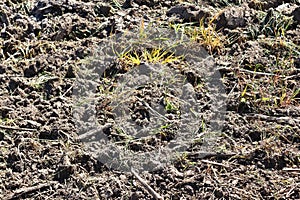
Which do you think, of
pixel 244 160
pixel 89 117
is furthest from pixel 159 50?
pixel 244 160

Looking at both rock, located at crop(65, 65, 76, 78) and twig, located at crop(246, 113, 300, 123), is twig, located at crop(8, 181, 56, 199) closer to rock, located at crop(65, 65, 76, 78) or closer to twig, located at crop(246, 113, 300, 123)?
rock, located at crop(65, 65, 76, 78)

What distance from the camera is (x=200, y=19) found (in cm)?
356

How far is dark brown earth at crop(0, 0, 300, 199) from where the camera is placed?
9.12 ft

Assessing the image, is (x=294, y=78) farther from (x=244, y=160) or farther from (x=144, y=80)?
(x=144, y=80)

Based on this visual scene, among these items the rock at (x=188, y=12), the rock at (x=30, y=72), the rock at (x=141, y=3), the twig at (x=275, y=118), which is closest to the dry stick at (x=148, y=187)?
the twig at (x=275, y=118)

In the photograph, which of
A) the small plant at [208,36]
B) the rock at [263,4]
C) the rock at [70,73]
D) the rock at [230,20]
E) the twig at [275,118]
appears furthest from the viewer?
the rock at [263,4]

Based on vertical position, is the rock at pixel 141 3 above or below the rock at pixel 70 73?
above

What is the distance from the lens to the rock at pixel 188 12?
3.56m

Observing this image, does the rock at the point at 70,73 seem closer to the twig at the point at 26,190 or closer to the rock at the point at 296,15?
the twig at the point at 26,190

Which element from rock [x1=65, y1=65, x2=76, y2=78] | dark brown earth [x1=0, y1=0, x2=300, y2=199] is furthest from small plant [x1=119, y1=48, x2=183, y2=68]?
rock [x1=65, y1=65, x2=76, y2=78]

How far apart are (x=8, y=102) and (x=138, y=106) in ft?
2.37

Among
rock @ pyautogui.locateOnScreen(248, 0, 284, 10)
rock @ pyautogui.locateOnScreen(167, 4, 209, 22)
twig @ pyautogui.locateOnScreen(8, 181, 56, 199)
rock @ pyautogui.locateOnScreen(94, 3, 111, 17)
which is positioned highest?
rock @ pyautogui.locateOnScreen(248, 0, 284, 10)

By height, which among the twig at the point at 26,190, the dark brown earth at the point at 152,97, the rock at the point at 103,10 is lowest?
the twig at the point at 26,190

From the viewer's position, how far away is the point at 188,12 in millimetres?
3570
